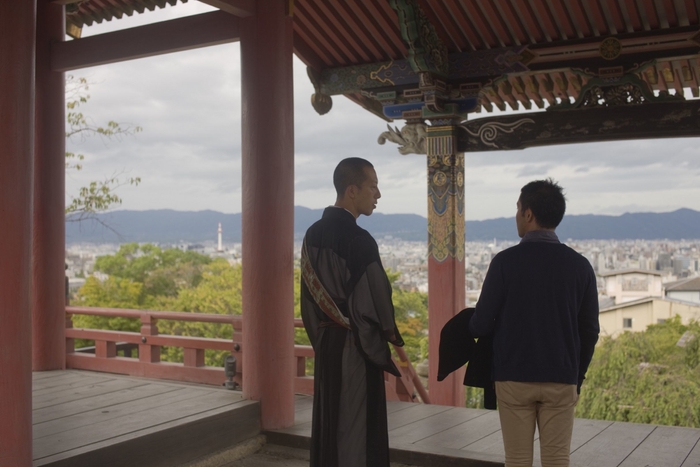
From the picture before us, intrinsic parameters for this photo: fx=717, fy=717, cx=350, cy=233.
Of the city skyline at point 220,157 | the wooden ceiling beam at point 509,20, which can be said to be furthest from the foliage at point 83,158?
the city skyline at point 220,157

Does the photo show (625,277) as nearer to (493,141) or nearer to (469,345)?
(493,141)

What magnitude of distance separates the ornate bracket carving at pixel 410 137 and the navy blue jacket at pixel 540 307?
3.92 metres

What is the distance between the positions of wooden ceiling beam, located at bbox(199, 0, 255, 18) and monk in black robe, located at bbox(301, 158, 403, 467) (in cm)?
195

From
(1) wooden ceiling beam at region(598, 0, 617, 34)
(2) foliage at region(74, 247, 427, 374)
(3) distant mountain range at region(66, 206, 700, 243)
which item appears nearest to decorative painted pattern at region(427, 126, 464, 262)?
(1) wooden ceiling beam at region(598, 0, 617, 34)

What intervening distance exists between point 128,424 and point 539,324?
252cm

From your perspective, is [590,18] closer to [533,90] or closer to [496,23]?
[496,23]

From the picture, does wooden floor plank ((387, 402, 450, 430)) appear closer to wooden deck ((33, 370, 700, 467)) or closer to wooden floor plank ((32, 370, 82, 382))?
wooden deck ((33, 370, 700, 467))

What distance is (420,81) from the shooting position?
603 cm

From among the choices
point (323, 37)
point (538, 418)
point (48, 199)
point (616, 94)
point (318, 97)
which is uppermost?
point (323, 37)

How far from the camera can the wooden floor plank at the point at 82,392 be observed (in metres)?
4.70

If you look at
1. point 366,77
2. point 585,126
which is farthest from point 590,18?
point 366,77

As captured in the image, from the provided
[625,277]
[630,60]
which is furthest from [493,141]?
[625,277]

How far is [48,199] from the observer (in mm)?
5809

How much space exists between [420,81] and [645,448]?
11.0ft
